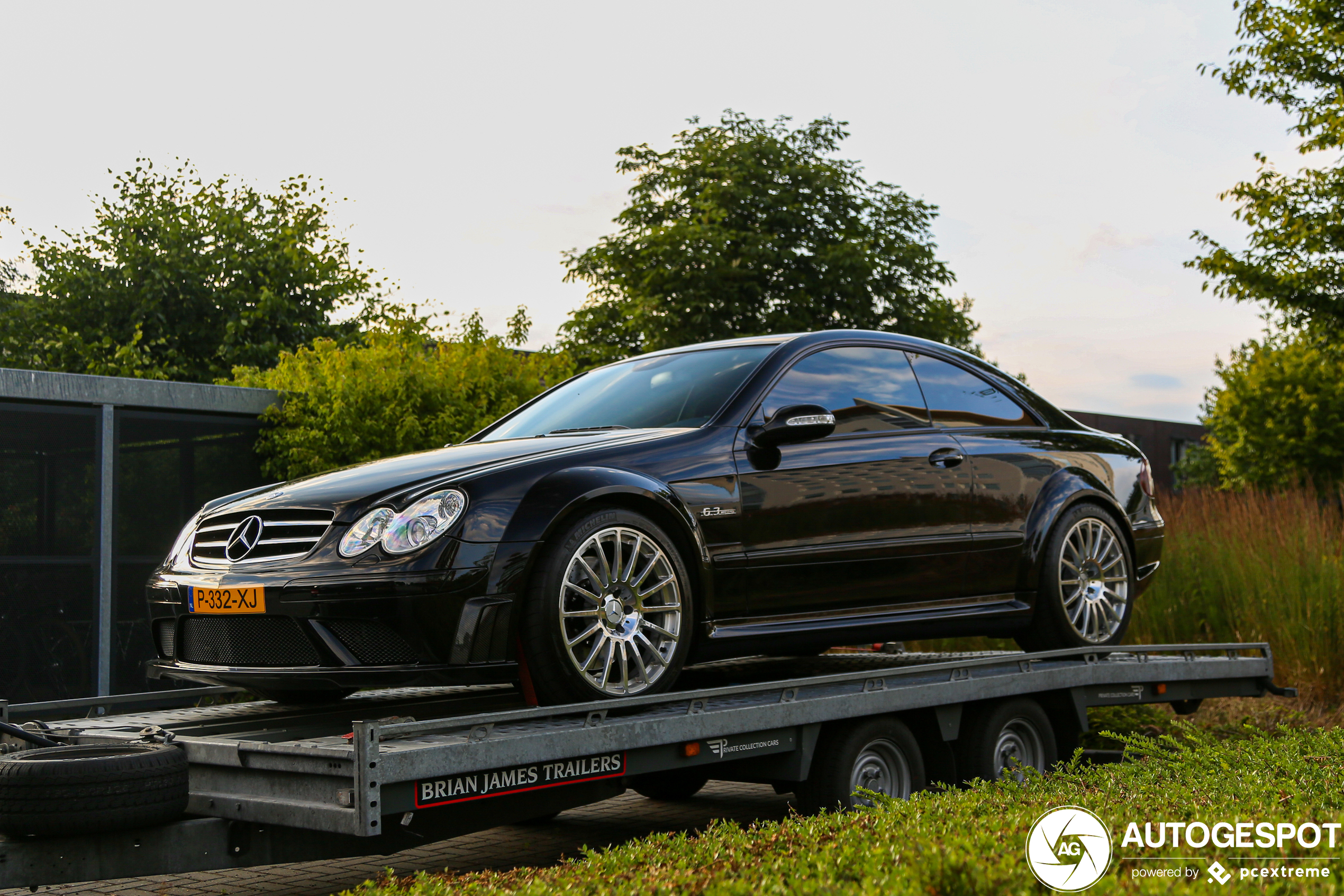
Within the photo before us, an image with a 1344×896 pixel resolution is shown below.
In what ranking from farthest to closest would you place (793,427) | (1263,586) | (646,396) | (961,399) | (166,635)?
1. (1263,586)
2. (961,399)
3. (646,396)
4. (793,427)
5. (166,635)

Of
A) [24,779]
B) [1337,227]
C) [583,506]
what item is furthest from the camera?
[1337,227]

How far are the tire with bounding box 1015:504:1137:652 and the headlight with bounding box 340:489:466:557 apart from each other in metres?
3.38

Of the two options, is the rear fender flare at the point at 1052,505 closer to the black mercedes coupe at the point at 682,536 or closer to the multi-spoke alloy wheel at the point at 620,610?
the black mercedes coupe at the point at 682,536

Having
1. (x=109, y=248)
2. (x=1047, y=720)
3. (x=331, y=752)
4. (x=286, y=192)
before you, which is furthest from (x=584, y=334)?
(x=331, y=752)

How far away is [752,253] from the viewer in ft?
82.2

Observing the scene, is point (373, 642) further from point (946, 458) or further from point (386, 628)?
point (946, 458)

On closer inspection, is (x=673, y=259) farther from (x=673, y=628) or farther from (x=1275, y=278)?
(x=673, y=628)

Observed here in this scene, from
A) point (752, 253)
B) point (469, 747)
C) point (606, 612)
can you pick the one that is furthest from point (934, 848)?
point (752, 253)

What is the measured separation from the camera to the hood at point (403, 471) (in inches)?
178

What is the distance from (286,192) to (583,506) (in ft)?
80.0

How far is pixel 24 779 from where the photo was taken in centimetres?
367

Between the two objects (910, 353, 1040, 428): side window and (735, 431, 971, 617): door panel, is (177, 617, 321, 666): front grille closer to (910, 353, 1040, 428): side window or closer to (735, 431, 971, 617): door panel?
(735, 431, 971, 617): door panel

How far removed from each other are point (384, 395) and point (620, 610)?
20.9ft

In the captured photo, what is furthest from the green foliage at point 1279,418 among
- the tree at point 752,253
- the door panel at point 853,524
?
the door panel at point 853,524
